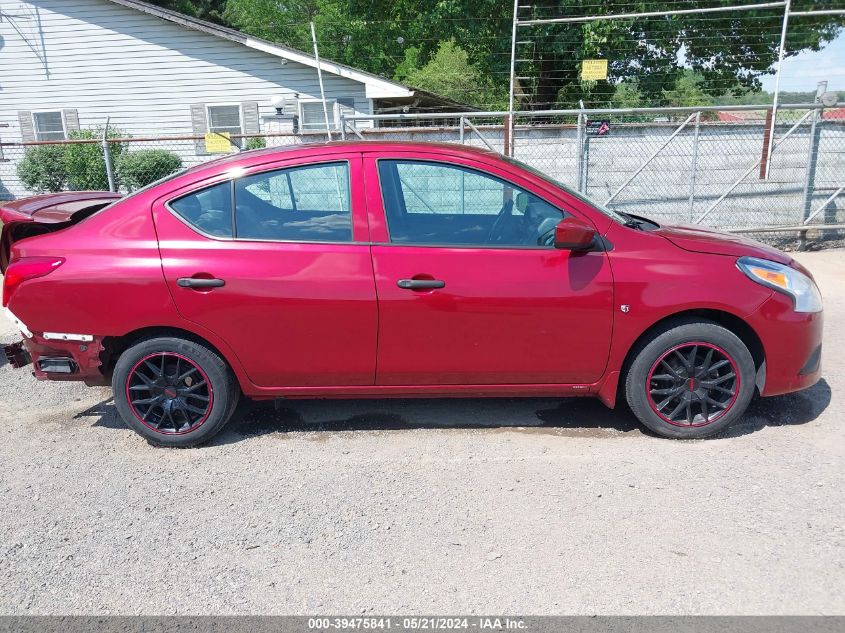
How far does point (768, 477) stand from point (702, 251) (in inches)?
51.3

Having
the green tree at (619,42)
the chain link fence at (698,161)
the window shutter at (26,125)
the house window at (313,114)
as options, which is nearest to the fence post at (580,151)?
the chain link fence at (698,161)

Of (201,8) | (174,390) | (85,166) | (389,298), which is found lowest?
(174,390)

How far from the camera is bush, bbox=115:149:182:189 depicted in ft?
42.5

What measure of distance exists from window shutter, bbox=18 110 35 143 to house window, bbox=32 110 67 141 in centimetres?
11

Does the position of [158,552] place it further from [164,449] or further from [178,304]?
[178,304]

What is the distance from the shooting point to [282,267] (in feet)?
12.2

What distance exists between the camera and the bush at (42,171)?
1354 cm

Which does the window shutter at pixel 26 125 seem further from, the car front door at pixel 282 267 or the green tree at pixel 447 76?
the car front door at pixel 282 267

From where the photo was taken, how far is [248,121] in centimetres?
1803

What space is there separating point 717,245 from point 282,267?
257cm

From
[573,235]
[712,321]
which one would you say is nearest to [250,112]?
[573,235]

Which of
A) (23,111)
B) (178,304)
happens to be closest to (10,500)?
(178,304)

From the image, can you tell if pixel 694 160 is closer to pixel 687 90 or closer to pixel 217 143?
pixel 217 143

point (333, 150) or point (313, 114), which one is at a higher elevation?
point (313, 114)
